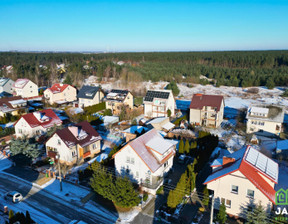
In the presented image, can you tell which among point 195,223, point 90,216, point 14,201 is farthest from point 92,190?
point 195,223

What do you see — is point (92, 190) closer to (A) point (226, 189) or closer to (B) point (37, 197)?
(B) point (37, 197)

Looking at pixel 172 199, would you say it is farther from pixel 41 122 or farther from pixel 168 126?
pixel 41 122

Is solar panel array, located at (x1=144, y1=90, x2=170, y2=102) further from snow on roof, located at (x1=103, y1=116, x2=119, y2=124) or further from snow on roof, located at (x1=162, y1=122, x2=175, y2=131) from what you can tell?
snow on roof, located at (x1=103, y1=116, x2=119, y2=124)

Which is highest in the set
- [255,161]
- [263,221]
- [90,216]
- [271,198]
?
[255,161]

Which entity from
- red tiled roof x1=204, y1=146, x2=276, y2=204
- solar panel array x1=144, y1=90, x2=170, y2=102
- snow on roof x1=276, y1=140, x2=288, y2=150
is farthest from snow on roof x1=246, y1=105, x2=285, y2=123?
red tiled roof x1=204, y1=146, x2=276, y2=204

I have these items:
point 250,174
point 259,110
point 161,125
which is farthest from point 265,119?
point 250,174

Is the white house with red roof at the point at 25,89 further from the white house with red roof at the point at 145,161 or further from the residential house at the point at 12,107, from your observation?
the white house with red roof at the point at 145,161
